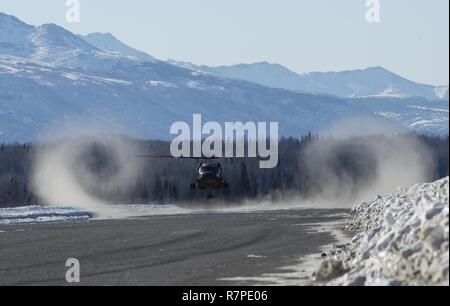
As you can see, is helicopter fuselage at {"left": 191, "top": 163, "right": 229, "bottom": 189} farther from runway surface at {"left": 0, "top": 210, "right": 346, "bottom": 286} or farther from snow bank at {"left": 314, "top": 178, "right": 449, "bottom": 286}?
snow bank at {"left": 314, "top": 178, "right": 449, "bottom": 286}

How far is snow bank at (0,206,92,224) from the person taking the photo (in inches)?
3354

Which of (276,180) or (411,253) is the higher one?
(411,253)

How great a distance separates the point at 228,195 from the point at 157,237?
95.0 m

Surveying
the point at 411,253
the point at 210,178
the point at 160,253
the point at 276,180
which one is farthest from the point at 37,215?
the point at 276,180

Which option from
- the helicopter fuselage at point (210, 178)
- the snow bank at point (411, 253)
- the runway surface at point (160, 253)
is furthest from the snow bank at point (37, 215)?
the snow bank at point (411, 253)

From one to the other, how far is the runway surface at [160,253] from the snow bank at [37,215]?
68.4ft

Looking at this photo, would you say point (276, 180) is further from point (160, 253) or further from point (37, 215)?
point (160, 253)

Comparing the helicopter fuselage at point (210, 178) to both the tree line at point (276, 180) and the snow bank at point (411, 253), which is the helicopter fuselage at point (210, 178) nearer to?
the tree line at point (276, 180)

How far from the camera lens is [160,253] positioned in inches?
1650

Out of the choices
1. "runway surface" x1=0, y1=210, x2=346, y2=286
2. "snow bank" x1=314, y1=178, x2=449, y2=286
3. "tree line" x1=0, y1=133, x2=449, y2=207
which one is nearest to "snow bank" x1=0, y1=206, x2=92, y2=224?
"runway surface" x1=0, y1=210, x2=346, y2=286

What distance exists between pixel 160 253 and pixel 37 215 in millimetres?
51415

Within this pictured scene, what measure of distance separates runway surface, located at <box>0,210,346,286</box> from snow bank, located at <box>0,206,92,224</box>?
68.4 ft
